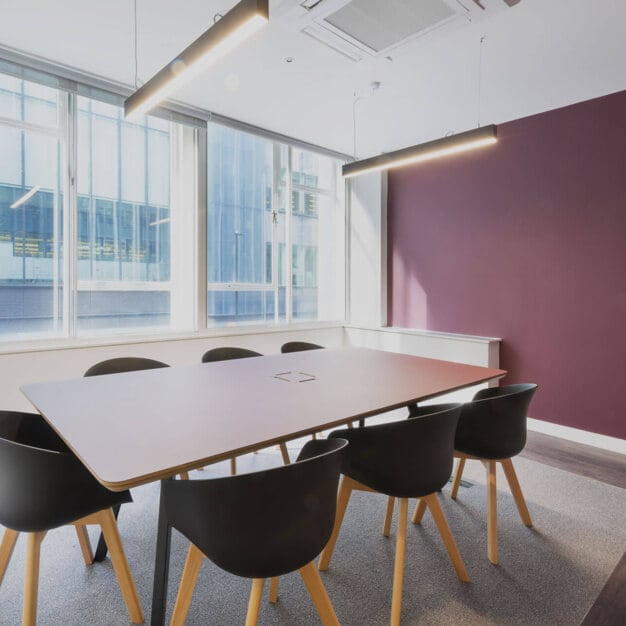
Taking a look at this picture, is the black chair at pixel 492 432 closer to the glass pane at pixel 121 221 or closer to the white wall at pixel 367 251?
the glass pane at pixel 121 221

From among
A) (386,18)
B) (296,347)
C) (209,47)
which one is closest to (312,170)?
(296,347)

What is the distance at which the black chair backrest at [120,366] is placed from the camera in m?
2.67

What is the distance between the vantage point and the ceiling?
9.05 feet

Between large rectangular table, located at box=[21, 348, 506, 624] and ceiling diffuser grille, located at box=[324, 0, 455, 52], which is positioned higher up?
ceiling diffuser grille, located at box=[324, 0, 455, 52]

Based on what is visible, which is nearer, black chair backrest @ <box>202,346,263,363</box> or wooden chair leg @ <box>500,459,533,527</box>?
wooden chair leg @ <box>500,459,533,527</box>

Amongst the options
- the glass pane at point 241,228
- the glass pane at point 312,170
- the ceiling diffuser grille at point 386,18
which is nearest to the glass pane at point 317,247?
the glass pane at point 312,170

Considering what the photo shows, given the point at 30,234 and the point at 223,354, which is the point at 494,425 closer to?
the point at 223,354

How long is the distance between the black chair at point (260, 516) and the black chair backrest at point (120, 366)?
4.96 ft

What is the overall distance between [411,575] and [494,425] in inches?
30.7

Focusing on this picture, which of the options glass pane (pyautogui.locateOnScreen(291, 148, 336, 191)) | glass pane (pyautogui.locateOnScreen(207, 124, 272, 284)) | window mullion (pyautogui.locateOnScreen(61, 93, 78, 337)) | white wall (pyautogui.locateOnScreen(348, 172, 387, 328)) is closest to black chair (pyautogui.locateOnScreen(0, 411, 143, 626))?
window mullion (pyautogui.locateOnScreen(61, 93, 78, 337))

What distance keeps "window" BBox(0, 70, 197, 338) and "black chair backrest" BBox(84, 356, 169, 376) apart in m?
1.22

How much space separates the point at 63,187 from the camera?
146 inches

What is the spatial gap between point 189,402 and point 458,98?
347 centimetres

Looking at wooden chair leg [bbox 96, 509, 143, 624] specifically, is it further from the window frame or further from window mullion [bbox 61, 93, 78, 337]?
window mullion [bbox 61, 93, 78, 337]
